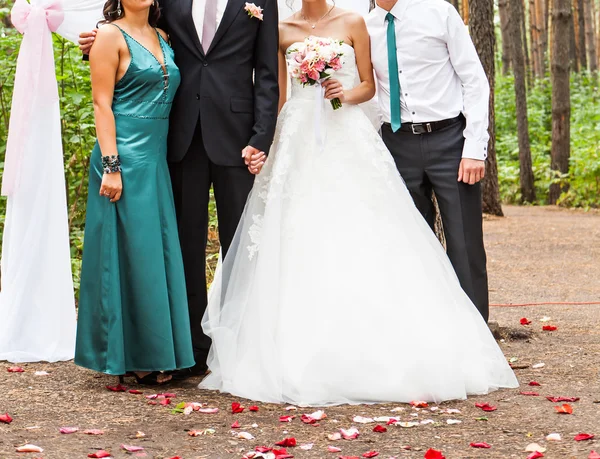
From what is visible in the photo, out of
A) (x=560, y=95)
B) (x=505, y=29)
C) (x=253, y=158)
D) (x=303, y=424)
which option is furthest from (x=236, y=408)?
(x=505, y=29)

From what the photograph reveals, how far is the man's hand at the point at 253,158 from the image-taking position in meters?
4.14

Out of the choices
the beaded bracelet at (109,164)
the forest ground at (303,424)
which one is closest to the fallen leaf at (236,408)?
the forest ground at (303,424)

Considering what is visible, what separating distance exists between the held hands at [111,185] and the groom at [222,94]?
12.6 inches

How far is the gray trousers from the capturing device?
4.52m

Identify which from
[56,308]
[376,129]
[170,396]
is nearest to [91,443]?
[170,396]

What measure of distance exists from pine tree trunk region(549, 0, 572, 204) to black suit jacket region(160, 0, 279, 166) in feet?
41.0

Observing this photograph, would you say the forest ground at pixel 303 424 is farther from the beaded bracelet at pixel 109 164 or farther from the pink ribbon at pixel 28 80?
the pink ribbon at pixel 28 80

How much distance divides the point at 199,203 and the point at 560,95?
13.4 m

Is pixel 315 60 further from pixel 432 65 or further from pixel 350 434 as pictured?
pixel 350 434

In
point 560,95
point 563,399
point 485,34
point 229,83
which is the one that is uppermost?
point 485,34

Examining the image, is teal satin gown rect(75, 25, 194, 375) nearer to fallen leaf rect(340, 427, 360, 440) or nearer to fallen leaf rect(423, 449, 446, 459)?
fallen leaf rect(340, 427, 360, 440)

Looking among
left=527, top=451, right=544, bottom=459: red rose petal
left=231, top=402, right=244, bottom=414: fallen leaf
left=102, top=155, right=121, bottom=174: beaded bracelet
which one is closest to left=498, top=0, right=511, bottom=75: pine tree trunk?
left=102, top=155, right=121, bottom=174: beaded bracelet

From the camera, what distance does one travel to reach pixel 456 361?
3900 mm

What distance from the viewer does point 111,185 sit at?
4055 millimetres
